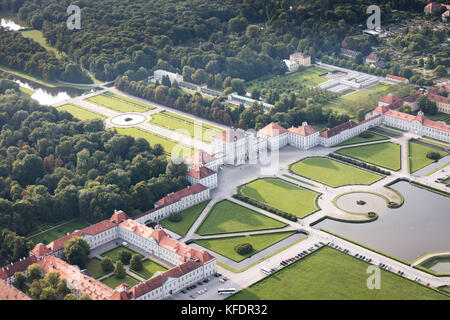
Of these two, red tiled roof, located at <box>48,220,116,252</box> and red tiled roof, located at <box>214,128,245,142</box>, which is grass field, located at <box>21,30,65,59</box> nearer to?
red tiled roof, located at <box>214,128,245,142</box>

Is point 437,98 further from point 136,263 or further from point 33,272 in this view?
point 33,272

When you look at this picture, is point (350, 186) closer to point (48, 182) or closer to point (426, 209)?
point (426, 209)

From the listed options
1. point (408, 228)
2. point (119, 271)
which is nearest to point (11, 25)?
point (119, 271)

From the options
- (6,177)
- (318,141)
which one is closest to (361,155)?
(318,141)

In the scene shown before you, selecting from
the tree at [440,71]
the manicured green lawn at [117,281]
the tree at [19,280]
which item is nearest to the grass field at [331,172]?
the manicured green lawn at [117,281]

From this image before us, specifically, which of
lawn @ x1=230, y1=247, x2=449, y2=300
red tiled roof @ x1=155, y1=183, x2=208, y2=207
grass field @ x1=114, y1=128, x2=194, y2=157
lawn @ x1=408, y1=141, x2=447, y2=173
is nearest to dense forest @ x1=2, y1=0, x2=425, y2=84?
grass field @ x1=114, y1=128, x2=194, y2=157

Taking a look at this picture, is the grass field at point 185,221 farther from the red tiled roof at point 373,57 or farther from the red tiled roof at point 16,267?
the red tiled roof at point 373,57
